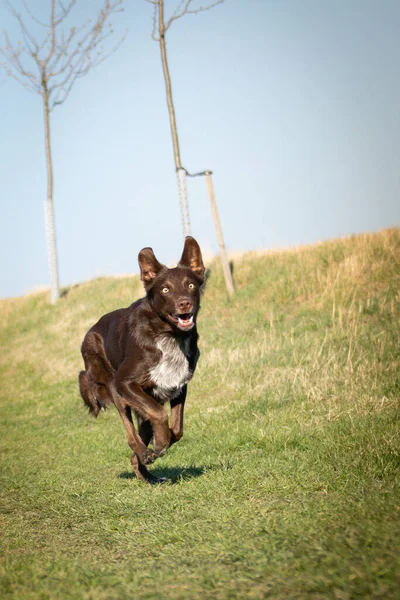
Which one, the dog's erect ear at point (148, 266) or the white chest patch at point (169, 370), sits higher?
the dog's erect ear at point (148, 266)

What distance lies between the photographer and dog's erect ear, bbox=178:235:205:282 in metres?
7.14

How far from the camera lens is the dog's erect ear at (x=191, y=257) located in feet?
23.4

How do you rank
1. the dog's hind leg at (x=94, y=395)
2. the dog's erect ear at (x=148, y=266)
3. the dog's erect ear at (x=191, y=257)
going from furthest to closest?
the dog's hind leg at (x=94, y=395)
the dog's erect ear at (x=191, y=257)
the dog's erect ear at (x=148, y=266)

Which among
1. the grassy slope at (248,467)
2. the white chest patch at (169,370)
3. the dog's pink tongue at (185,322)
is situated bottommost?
the grassy slope at (248,467)

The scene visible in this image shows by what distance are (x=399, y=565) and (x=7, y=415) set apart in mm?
12401

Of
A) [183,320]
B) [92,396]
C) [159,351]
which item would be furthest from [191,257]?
[92,396]

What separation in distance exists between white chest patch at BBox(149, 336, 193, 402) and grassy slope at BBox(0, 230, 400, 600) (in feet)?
2.90

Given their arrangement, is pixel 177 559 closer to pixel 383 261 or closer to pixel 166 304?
pixel 166 304

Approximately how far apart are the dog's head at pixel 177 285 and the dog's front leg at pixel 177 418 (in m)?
0.75

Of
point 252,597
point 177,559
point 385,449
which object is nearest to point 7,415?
point 385,449

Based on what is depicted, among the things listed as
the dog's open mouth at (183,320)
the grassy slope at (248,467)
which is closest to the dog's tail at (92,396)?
the grassy slope at (248,467)

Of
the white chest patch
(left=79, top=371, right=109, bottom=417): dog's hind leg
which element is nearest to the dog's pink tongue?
the white chest patch

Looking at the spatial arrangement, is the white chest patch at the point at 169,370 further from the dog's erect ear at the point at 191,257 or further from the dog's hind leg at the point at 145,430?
the dog's erect ear at the point at 191,257

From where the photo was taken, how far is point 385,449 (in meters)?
6.46
